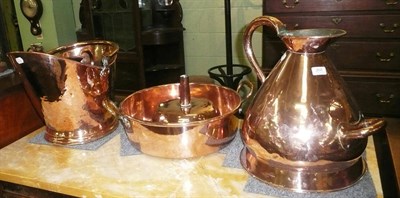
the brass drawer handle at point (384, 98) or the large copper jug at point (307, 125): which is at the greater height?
the large copper jug at point (307, 125)

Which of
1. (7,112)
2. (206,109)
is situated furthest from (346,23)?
(7,112)

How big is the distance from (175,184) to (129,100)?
1.06 feet

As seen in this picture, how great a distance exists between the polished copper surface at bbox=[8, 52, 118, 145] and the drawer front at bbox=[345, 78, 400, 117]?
1479 millimetres

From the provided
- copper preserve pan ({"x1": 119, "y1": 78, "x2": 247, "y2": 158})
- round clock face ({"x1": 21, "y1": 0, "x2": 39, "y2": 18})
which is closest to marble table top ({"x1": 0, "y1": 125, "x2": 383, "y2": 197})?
copper preserve pan ({"x1": 119, "y1": 78, "x2": 247, "y2": 158})

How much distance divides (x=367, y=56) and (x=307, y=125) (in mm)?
1480

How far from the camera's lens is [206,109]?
2.95 ft

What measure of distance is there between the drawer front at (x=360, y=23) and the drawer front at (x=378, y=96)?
0.27m

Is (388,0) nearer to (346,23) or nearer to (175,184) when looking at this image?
(346,23)

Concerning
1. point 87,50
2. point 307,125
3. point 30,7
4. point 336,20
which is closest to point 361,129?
point 307,125

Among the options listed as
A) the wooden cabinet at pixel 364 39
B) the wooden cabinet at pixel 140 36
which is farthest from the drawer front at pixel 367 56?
the wooden cabinet at pixel 140 36

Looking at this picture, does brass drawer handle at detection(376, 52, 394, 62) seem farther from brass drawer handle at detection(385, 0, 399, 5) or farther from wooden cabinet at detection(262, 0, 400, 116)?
brass drawer handle at detection(385, 0, 399, 5)

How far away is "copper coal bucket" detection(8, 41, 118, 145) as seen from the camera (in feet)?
2.71

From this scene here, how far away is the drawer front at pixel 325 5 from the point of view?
1.74m

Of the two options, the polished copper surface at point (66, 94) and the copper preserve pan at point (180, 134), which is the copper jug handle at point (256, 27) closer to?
the copper preserve pan at point (180, 134)
